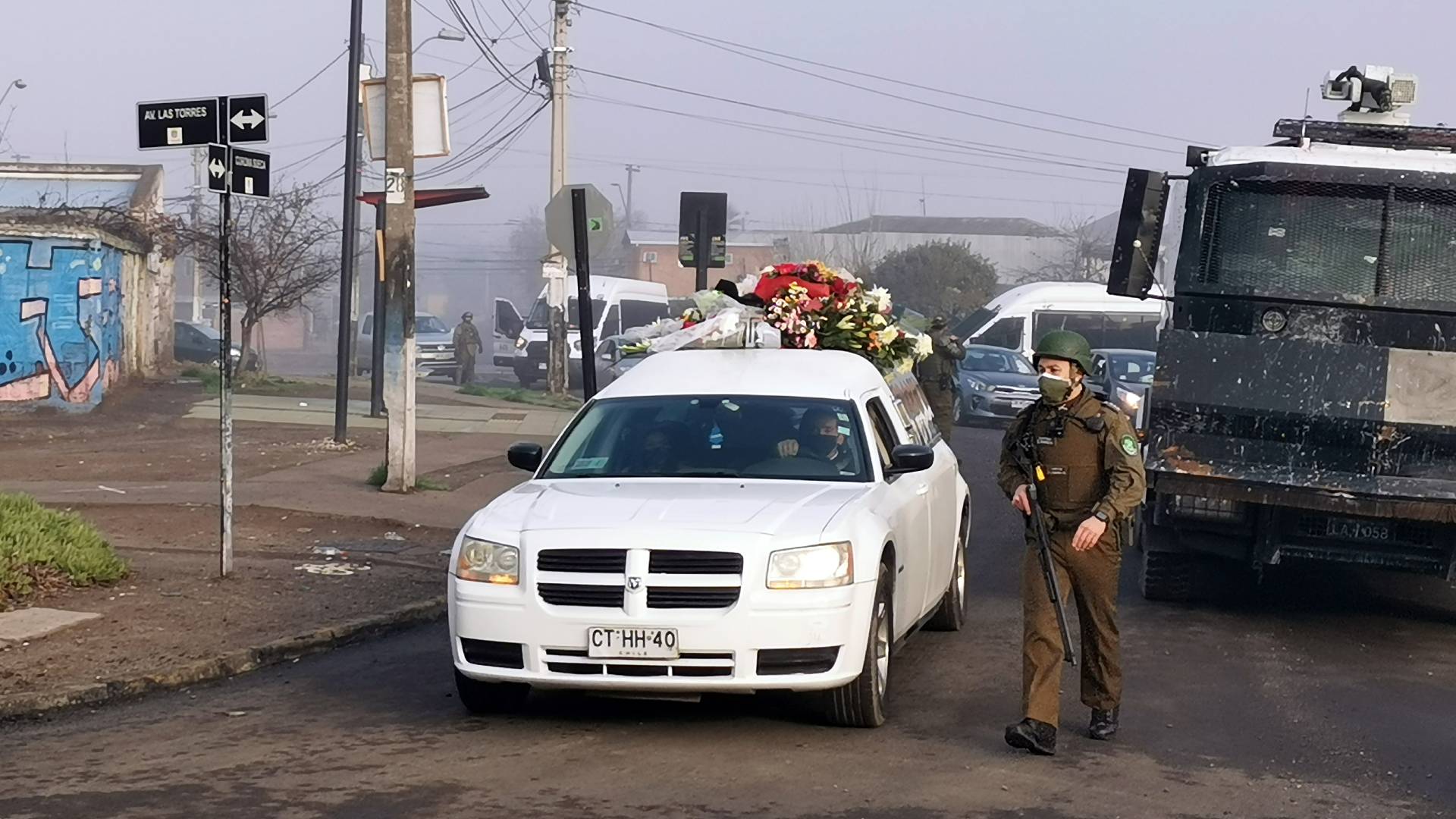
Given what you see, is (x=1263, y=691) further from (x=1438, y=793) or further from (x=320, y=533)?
(x=320, y=533)

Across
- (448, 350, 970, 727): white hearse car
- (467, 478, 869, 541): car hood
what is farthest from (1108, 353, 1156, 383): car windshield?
(467, 478, 869, 541): car hood

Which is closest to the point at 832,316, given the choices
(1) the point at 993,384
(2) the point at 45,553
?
(2) the point at 45,553

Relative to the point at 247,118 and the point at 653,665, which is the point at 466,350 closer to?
the point at 247,118

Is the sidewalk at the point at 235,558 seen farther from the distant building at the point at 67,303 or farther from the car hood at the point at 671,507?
the distant building at the point at 67,303

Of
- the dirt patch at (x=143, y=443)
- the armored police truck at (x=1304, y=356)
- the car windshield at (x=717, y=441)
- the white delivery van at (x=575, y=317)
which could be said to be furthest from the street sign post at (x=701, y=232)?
the white delivery van at (x=575, y=317)

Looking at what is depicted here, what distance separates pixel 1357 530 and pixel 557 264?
77.2 feet

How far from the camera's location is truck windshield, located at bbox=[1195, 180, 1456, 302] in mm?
10922

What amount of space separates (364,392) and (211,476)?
13.7 m

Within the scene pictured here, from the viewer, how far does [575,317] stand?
4444 cm

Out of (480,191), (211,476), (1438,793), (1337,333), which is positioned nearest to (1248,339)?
(1337,333)

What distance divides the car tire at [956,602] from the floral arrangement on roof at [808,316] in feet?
4.06

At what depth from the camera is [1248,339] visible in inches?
427

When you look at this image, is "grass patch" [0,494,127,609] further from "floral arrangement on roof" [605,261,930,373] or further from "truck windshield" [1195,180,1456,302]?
"truck windshield" [1195,180,1456,302]

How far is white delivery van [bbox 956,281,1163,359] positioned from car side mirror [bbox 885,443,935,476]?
2567cm
